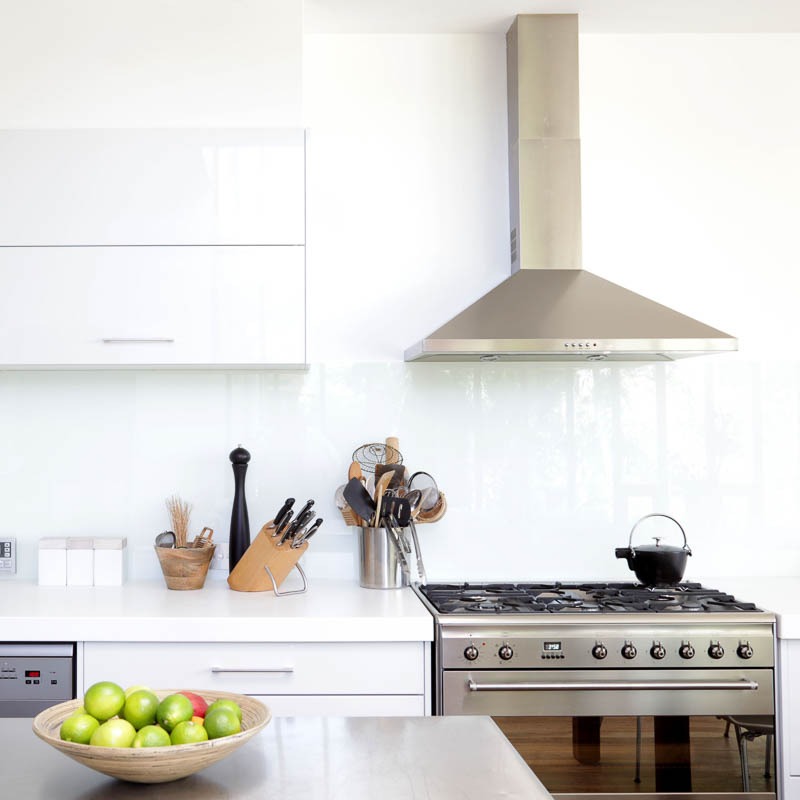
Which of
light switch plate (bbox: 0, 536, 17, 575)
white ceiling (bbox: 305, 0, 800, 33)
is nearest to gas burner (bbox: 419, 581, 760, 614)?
light switch plate (bbox: 0, 536, 17, 575)

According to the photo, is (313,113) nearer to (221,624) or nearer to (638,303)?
(638,303)

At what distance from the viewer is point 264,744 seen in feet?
4.63

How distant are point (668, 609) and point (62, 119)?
7.56 ft

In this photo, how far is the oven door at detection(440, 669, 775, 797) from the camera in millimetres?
2322

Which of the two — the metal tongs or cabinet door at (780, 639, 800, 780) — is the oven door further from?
the metal tongs

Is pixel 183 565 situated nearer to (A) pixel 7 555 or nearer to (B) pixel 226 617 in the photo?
(B) pixel 226 617

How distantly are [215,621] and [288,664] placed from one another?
23 cm

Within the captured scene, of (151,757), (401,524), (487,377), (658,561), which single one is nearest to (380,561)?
(401,524)

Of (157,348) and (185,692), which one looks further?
(157,348)

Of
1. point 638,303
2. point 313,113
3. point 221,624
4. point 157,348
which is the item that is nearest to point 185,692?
point 221,624

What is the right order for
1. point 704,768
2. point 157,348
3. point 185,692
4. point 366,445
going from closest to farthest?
point 185,692, point 704,768, point 157,348, point 366,445

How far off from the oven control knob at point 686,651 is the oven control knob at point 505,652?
456 mm

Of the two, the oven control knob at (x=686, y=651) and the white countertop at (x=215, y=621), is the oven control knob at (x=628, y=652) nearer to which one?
the oven control knob at (x=686, y=651)

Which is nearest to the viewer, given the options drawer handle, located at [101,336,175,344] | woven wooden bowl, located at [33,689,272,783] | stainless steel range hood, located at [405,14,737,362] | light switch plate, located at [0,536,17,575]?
woven wooden bowl, located at [33,689,272,783]
